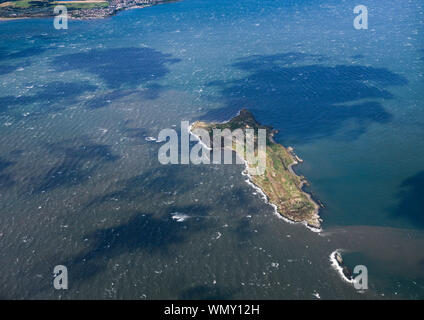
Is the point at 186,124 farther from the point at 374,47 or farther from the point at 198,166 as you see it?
the point at 374,47

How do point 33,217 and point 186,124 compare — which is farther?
point 186,124

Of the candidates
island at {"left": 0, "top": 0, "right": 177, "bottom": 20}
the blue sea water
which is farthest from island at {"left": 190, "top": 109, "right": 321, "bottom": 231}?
island at {"left": 0, "top": 0, "right": 177, "bottom": 20}

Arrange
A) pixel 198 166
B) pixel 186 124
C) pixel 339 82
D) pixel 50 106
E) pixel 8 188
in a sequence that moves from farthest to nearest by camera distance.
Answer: pixel 339 82 → pixel 50 106 → pixel 186 124 → pixel 198 166 → pixel 8 188

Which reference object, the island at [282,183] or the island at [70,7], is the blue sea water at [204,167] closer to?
the island at [282,183]

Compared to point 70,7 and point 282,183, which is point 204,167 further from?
point 70,7

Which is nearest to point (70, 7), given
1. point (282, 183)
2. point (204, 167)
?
point (204, 167)

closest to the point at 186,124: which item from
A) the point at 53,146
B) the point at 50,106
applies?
the point at 53,146

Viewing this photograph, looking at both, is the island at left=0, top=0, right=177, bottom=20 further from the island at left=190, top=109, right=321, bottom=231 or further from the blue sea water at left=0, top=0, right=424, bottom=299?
the island at left=190, top=109, right=321, bottom=231
